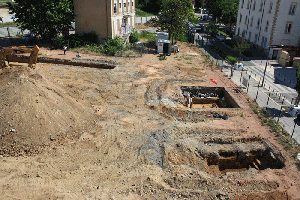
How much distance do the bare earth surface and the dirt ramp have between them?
0.20 feet

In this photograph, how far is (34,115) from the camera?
16.5 metres

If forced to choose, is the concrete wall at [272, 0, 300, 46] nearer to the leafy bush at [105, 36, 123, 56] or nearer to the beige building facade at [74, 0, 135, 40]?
the leafy bush at [105, 36, 123, 56]

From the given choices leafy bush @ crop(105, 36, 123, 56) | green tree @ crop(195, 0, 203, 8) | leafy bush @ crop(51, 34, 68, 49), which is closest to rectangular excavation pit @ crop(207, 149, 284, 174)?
leafy bush @ crop(105, 36, 123, 56)

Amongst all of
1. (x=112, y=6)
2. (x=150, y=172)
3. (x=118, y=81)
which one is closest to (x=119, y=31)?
(x=112, y=6)

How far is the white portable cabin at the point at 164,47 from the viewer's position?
3766 cm

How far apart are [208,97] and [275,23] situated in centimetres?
2044

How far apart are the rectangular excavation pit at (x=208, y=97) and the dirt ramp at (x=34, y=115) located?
35.5 feet

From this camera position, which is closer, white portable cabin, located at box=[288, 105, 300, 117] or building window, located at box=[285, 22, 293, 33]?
white portable cabin, located at box=[288, 105, 300, 117]

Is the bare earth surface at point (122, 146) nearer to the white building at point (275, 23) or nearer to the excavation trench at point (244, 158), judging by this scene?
the excavation trench at point (244, 158)

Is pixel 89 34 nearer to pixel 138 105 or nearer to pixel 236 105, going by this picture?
pixel 138 105

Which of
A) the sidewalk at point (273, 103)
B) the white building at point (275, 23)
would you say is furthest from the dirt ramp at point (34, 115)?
the white building at point (275, 23)

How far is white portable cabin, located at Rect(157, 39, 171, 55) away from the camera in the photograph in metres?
37.7

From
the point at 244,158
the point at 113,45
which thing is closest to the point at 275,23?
the point at 113,45

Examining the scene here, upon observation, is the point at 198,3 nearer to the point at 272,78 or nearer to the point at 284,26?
the point at 284,26
